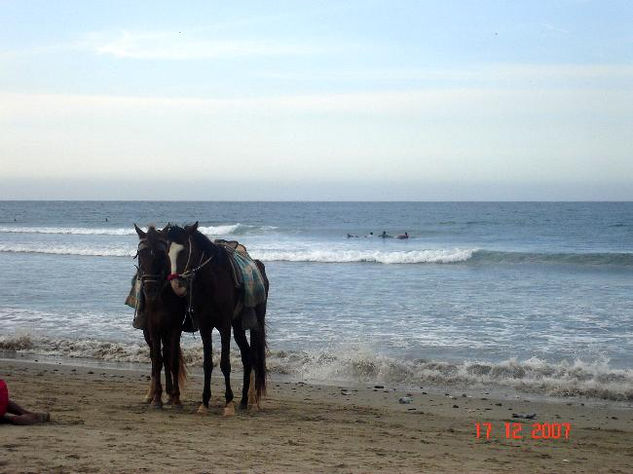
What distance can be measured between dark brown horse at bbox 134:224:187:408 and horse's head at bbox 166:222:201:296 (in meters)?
0.15

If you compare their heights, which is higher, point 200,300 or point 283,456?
point 200,300

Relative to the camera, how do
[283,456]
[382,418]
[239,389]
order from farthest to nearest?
[239,389] → [382,418] → [283,456]

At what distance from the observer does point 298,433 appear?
652 centimetres

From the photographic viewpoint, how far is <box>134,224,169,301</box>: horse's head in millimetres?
7148

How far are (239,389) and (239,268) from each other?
2.03m

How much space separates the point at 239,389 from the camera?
9.09 metres

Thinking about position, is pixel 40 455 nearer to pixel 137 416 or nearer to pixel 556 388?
pixel 137 416

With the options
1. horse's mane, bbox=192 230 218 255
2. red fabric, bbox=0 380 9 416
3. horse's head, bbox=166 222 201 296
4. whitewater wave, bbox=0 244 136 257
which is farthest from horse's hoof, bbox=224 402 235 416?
whitewater wave, bbox=0 244 136 257

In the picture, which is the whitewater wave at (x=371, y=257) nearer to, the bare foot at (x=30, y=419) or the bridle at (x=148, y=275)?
the bridle at (x=148, y=275)

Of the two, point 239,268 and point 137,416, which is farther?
point 239,268

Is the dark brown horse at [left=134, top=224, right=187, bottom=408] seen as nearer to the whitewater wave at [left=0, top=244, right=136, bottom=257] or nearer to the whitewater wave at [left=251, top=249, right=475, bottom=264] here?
the whitewater wave at [left=251, top=249, right=475, bottom=264]

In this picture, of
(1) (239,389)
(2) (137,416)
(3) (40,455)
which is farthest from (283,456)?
A: (1) (239,389)

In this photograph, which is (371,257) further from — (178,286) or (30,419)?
(30,419)

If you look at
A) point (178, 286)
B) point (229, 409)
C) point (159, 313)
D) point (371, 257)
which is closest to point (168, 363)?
point (159, 313)
